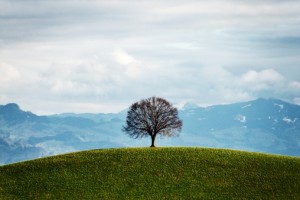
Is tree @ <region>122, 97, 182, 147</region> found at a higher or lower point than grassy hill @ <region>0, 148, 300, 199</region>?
higher

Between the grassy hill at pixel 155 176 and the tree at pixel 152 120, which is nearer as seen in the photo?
the grassy hill at pixel 155 176

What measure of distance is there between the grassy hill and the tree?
7.07m

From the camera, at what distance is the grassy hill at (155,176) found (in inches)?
3607

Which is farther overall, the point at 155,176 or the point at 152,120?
the point at 152,120

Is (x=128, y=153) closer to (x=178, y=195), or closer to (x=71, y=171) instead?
(x=71, y=171)

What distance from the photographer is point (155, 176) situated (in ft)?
327

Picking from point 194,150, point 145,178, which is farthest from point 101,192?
point 194,150

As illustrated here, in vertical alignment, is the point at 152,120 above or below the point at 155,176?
Answer: above

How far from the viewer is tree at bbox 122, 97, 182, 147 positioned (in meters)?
125

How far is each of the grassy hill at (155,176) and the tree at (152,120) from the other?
278 inches

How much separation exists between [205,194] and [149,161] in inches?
794

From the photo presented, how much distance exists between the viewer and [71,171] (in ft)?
342

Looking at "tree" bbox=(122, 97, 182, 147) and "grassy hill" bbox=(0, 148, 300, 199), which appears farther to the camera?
"tree" bbox=(122, 97, 182, 147)

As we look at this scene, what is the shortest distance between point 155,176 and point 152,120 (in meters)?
27.0
